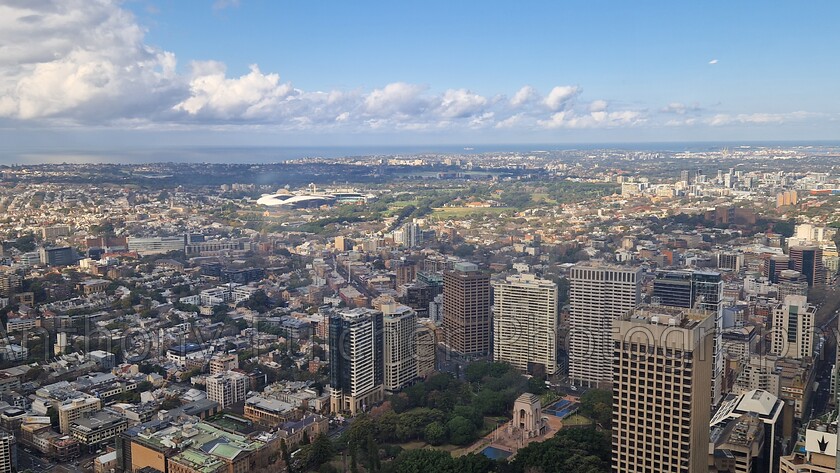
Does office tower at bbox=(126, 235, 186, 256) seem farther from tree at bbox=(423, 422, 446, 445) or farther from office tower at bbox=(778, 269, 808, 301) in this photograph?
office tower at bbox=(778, 269, 808, 301)

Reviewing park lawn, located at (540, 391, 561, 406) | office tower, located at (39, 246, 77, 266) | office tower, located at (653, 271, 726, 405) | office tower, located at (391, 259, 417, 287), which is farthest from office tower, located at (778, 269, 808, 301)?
office tower, located at (39, 246, 77, 266)

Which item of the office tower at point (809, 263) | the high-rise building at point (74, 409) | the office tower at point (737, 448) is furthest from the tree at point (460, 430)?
the office tower at point (809, 263)

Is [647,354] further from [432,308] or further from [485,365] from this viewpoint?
[432,308]

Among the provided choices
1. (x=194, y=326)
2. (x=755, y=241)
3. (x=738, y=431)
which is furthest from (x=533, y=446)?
(x=755, y=241)

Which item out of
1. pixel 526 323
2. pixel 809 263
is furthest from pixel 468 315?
pixel 809 263

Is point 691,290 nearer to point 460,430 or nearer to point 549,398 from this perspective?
point 549,398

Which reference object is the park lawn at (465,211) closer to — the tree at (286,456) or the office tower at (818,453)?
the tree at (286,456)
